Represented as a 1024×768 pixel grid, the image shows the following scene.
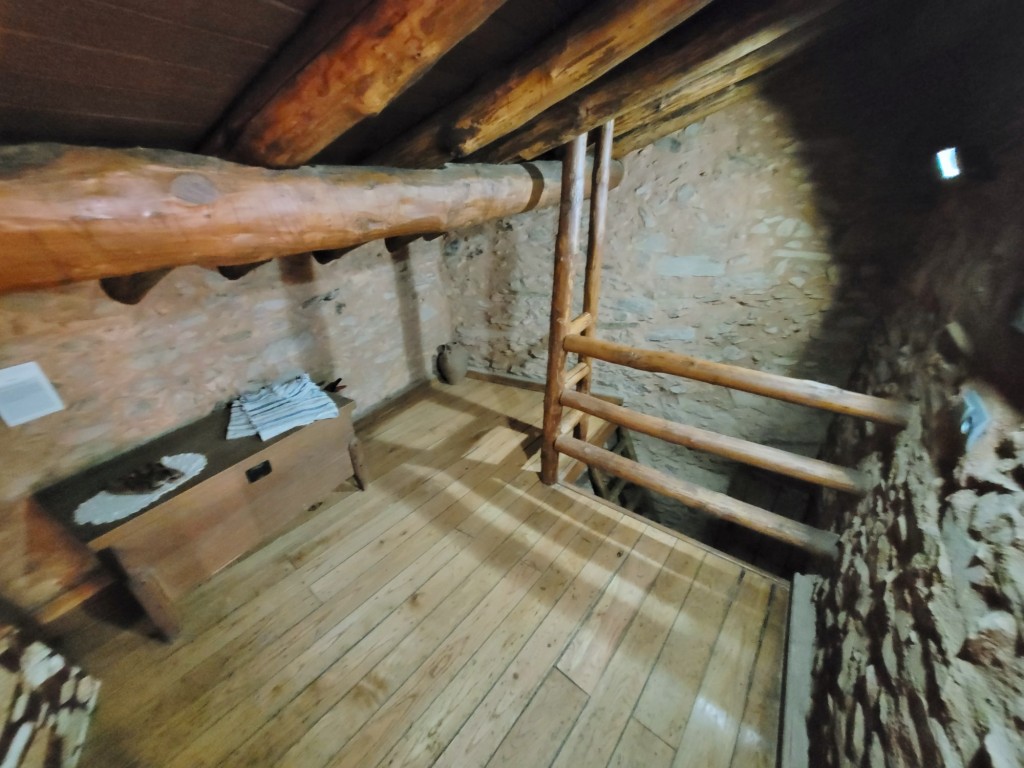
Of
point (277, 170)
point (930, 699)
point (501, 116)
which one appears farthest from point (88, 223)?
point (930, 699)

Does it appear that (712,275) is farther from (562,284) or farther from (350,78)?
(350,78)

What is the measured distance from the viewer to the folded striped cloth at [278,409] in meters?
1.88

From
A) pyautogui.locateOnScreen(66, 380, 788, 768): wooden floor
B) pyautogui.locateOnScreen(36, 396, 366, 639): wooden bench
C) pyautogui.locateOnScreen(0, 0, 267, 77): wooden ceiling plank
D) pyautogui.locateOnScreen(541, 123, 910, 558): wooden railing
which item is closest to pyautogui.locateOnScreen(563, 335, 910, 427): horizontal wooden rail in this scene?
pyautogui.locateOnScreen(541, 123, 910, 558): wooden railing

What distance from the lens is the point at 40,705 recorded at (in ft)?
4.02

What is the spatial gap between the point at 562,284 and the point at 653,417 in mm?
799

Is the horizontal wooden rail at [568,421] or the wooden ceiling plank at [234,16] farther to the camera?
the horizontal wooden rail at [568,421]

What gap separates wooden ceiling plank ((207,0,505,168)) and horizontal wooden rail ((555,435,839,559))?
5.77 feet

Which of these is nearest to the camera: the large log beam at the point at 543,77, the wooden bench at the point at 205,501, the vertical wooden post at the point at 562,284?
the large log beam at the point at 543,77

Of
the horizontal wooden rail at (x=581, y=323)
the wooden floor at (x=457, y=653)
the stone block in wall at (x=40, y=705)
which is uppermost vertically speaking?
the horizontal wooden rail at (x=581, y=323)

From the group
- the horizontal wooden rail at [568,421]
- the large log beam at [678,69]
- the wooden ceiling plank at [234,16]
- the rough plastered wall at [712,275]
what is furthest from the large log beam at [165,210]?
the rough plastered wall at [712,275]

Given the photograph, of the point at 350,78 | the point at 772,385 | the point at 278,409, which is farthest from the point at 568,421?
the point at 350,78

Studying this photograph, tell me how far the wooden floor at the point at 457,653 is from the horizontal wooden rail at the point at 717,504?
286 mm

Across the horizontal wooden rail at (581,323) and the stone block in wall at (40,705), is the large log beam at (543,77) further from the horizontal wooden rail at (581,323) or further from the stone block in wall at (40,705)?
the stone block in wall at (40,705)

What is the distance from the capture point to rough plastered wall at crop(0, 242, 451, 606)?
1.52 m
